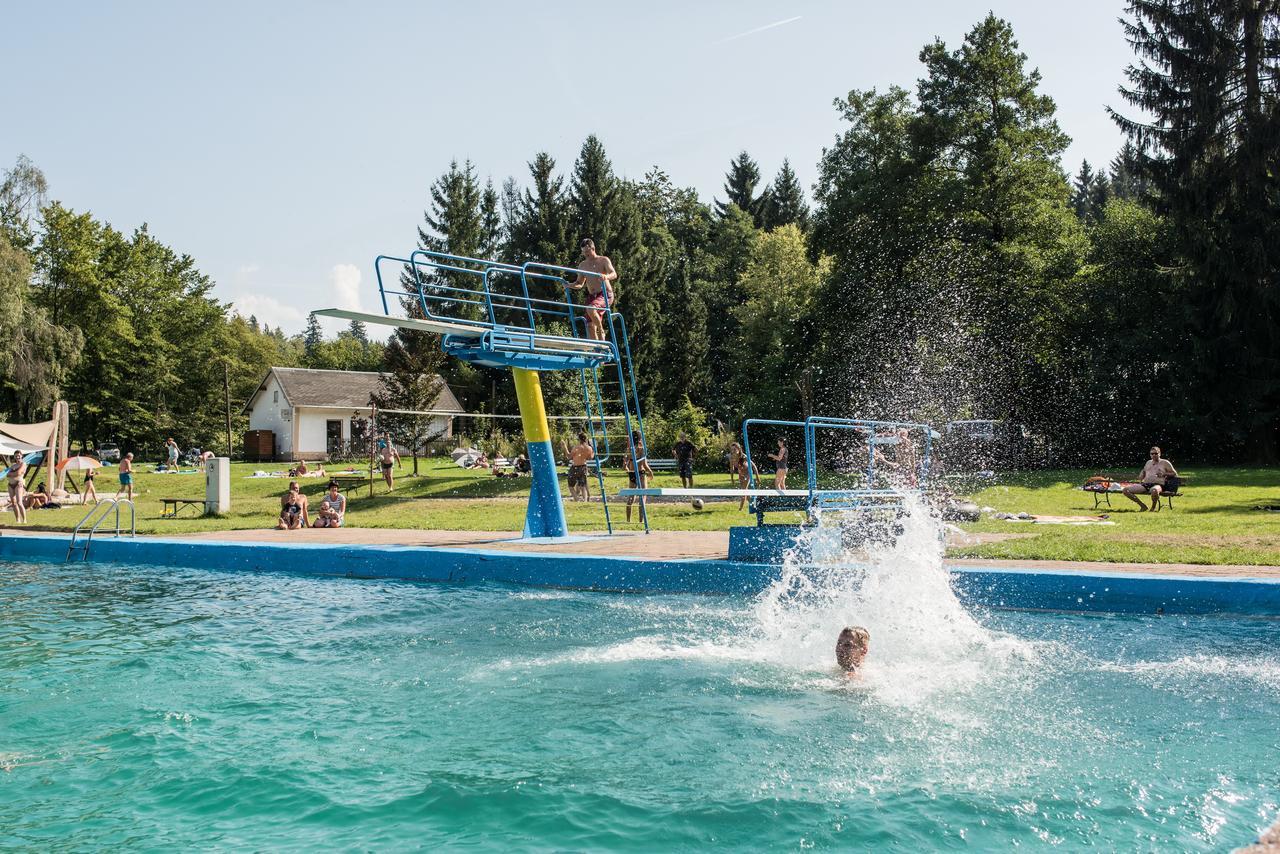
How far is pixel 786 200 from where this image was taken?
73000 millimetres

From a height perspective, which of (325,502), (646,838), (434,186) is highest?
(434,186)

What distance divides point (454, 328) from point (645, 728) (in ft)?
25.9

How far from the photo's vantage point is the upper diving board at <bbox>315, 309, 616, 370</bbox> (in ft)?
42.3

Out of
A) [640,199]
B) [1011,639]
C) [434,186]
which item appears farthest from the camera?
[640,199]

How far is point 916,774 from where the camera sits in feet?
19.7

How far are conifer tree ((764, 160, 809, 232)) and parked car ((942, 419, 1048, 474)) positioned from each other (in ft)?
123

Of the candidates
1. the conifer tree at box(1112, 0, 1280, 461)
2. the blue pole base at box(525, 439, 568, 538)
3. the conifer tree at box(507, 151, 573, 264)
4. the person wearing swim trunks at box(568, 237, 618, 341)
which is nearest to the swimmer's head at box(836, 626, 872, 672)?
the blue pole base at box(525, 439, 568, 538)

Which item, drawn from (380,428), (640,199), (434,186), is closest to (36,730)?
(380,428)

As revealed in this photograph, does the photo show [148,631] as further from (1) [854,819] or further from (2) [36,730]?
(1) [854,819]

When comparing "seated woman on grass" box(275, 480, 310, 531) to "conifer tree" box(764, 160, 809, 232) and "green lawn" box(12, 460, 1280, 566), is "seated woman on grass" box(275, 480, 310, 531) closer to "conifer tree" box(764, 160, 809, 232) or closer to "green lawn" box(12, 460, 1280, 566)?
"green lawn" box(12, 460, 1280, 566)

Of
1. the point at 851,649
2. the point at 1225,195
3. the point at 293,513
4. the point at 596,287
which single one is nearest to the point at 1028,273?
the point at 1225,195

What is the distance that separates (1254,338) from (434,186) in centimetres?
4723

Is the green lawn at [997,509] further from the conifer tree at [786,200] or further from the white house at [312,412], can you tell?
the conifer tree at [786,200]

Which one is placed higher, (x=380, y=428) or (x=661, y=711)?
(x=380, y=428)
